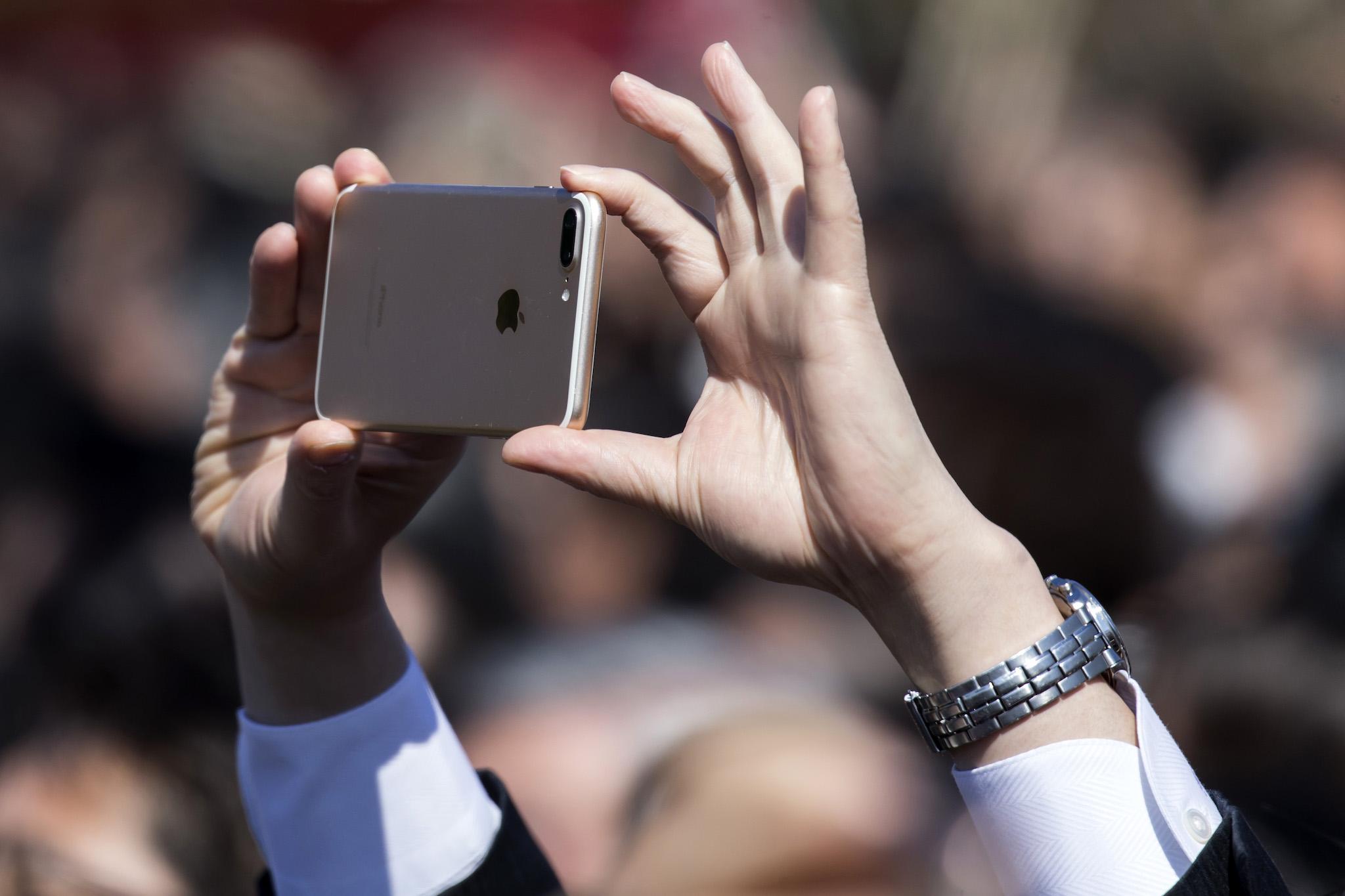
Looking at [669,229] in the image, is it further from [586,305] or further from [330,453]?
[330,453]

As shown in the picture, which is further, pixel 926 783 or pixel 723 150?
pixel 926 783

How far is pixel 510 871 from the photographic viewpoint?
67cm

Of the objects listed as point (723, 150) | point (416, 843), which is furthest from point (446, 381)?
point (416, 843)

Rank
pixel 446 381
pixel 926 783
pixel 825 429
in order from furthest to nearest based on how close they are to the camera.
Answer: pixel 926 783 < pixel 446 381 < pixel 825 429

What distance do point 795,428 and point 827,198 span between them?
0.39 feet

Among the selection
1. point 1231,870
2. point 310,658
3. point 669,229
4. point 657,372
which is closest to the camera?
point 1231,870

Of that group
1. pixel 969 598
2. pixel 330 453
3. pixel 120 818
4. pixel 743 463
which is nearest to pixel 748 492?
pixel 743 463

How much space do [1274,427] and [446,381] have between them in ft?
3.29

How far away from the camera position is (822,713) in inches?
44.0

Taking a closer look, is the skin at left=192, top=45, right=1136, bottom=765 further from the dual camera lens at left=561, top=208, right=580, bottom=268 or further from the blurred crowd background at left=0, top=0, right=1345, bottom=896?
the blurred crowd background at left=0, top=0, right=1345, bottom=896

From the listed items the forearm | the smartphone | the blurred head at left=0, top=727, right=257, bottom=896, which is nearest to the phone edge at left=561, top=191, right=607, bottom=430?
the smartphone

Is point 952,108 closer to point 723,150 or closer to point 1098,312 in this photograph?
point 1098,312

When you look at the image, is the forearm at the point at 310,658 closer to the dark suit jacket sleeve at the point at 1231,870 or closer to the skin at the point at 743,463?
the skin at the point at 743,463

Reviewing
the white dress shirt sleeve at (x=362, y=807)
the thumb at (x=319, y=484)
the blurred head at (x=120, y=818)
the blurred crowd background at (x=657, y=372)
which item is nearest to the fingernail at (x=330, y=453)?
the thumb at (x=319, y=484)
